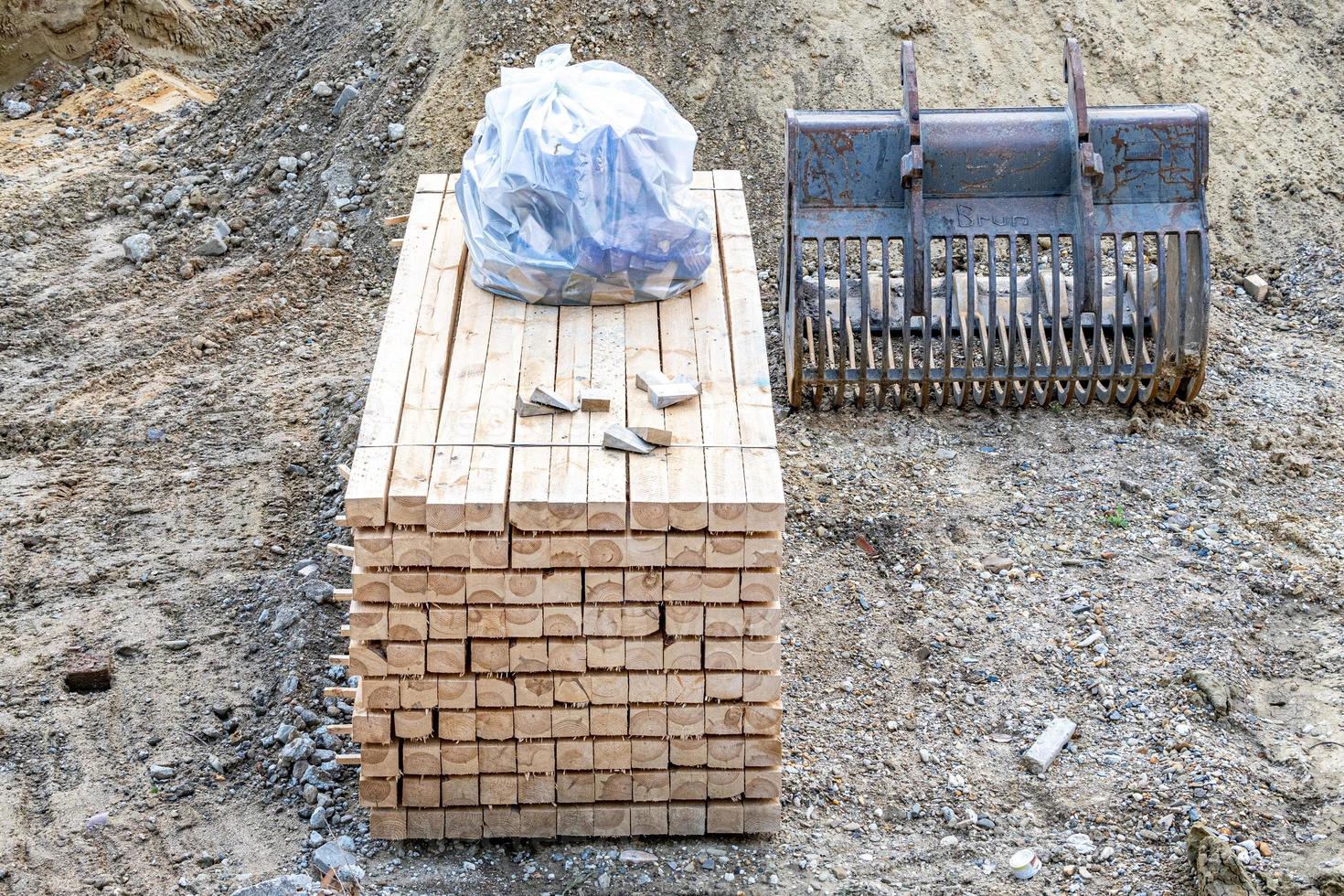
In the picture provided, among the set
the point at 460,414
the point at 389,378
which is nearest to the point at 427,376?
the point at 389,378

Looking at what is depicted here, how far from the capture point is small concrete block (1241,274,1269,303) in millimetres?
8898

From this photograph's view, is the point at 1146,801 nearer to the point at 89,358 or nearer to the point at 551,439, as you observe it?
the point at 551,439

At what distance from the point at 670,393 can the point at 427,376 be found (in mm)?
896

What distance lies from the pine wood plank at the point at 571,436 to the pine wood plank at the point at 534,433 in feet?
0.07

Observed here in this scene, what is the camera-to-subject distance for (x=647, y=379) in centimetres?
488

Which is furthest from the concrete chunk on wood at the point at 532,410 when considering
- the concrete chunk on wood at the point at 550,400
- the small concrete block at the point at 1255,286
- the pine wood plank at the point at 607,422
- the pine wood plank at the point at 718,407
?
the small concrete block at the point at 1255,286

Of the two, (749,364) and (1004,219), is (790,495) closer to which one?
(1004,219)

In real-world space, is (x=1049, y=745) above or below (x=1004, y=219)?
below

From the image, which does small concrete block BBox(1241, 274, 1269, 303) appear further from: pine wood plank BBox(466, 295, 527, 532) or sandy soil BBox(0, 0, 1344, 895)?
pine wood plank BBox(466, 295, 527, 532)

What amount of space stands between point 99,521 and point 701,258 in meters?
3.53

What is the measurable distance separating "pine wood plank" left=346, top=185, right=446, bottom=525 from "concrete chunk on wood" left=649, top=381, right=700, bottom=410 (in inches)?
34.0

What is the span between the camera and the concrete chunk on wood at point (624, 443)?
177 inches

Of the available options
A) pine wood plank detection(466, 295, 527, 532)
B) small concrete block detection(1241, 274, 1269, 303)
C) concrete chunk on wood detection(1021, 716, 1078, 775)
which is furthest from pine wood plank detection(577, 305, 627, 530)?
small concrete block detection(1241, 274, 1269, 303)

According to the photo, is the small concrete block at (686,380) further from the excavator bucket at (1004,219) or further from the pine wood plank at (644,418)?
the excavator bucket at (1004,219)
